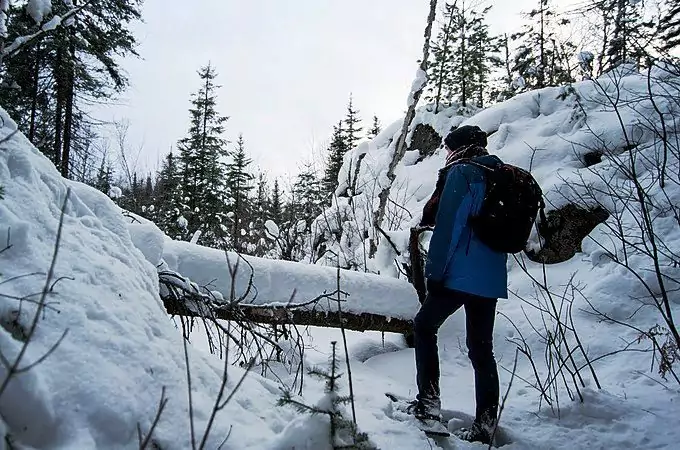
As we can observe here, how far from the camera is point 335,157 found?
84.0 feet

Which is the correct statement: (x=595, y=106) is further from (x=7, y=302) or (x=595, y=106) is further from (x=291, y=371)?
(x=7, y=302)

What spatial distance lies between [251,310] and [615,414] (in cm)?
281

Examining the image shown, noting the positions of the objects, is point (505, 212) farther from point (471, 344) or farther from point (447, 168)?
point (471, 344)

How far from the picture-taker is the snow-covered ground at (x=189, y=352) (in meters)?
1.31

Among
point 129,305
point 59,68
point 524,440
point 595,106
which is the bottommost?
point 524,440

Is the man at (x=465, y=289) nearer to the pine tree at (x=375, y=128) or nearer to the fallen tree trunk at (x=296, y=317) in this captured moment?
the fallen tree trunk at (x=296, y=317)

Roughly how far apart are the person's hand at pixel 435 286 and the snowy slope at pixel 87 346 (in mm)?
1172

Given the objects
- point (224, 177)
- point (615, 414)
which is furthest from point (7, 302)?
point (224, 177)

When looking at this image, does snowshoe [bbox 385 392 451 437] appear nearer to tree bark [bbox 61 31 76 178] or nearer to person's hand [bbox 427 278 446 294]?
person's hand [bbox 427 278 446 294]

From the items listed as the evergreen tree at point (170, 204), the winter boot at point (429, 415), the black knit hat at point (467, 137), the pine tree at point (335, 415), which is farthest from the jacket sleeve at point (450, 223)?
the evergreen tree at point (170, 204)

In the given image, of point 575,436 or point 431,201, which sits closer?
point 575,436

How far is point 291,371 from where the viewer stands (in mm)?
3773

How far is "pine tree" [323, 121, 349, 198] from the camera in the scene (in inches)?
969

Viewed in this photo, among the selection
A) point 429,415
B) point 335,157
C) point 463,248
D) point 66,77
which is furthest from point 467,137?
point 335,157
